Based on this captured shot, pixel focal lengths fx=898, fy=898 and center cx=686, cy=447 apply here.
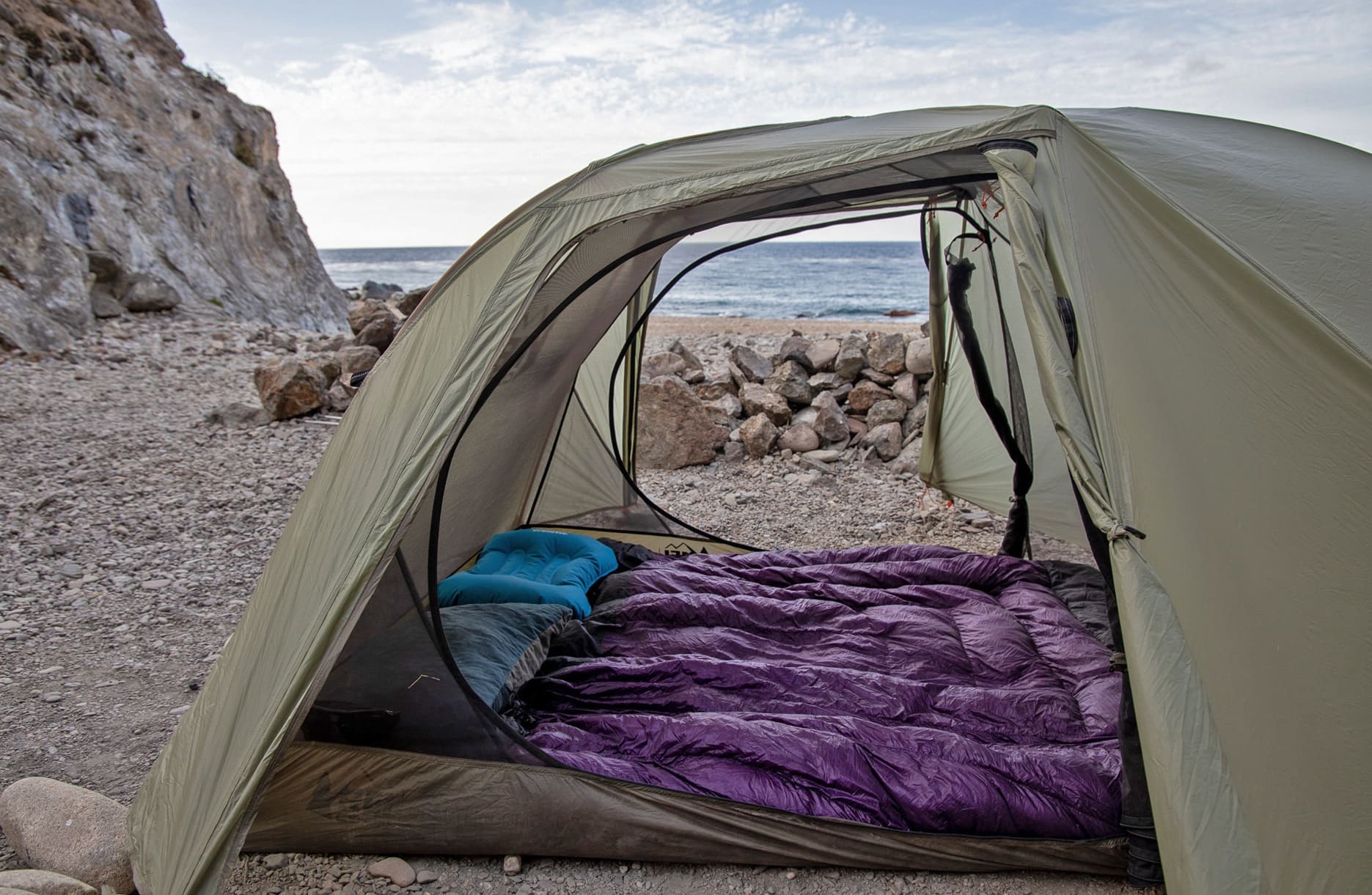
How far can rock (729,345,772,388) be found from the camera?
7.29m

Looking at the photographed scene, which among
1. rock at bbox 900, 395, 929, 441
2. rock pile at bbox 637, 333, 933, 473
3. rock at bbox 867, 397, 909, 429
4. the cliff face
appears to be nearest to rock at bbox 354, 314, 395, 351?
the cliff face

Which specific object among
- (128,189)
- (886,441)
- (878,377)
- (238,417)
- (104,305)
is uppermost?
(128,189)

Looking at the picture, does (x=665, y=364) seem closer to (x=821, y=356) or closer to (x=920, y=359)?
(x=821, y=356)

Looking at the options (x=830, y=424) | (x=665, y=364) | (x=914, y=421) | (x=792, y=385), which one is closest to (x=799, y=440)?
(x=830, y=424)

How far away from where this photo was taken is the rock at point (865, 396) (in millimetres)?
6676

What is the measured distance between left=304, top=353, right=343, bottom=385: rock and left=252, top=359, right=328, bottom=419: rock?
20 cm

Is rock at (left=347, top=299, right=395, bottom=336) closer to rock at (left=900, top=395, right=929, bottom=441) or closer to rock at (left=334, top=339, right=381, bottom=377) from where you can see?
rock at (left=334, top=339, right=381, bottom=377)

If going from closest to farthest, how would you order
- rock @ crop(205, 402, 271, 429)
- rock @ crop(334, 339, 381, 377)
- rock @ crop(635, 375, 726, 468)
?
A: rock @ crop(635, 375, 726, 468) → rock @ crop(205, 402, 271, 429) → rock @ crop(334, 339, 381, 377)

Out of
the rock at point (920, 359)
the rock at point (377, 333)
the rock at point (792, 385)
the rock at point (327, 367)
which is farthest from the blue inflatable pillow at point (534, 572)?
the rock at point (377, 333)

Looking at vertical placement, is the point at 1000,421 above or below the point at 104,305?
below

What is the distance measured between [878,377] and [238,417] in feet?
15.8

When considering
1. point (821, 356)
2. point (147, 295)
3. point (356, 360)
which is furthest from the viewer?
point (147, 295)

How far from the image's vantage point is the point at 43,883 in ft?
6.47

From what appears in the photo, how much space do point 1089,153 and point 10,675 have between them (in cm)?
385
